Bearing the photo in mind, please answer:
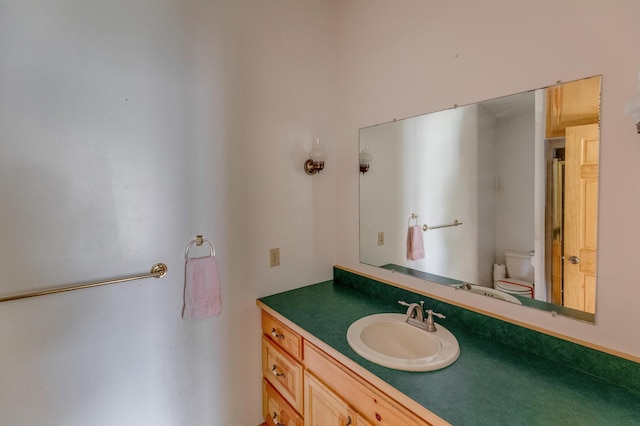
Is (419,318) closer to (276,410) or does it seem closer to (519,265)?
(519,265)

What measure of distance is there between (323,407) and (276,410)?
50cm

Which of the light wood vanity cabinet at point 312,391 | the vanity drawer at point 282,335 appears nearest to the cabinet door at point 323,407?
the light wood vanity cabinet at point 312,391

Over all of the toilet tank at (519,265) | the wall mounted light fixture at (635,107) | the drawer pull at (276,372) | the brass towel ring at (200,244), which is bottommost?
the drawer pull at (276,372)

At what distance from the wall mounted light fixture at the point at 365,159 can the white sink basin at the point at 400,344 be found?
2.88ft

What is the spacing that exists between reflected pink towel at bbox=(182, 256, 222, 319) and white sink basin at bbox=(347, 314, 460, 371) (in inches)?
26.9

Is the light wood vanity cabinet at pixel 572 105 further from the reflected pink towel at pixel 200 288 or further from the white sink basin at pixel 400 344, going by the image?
the reflected pink towel at pixel 200 288

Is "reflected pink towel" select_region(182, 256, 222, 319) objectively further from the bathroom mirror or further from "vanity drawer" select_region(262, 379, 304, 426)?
the bathroom mirror

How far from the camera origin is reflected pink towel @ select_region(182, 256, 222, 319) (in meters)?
1.37

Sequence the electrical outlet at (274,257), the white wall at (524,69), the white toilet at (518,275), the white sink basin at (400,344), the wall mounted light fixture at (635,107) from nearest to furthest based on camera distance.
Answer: the wall mounted light fixture at (635,107), the white wall at (524,69), the white sink basin at (400,344), the white toilet at (518,275), the electrical outlet at (274,257)

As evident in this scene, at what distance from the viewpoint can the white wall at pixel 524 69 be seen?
89 cm

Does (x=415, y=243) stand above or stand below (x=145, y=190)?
below

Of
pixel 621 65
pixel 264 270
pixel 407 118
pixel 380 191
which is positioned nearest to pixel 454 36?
pixel 407 118

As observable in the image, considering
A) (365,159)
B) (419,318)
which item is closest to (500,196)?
(419,318)

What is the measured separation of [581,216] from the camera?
976mm
